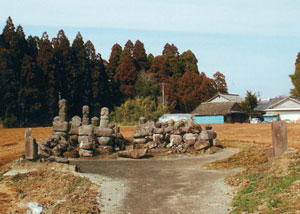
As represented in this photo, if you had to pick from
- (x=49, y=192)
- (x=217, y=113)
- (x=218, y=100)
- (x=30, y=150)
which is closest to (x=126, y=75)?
(x=218, y=100)

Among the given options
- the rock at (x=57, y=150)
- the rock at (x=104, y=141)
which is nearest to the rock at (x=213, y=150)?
the rock at (x=104, y=141)

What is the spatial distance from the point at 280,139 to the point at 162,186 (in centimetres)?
459

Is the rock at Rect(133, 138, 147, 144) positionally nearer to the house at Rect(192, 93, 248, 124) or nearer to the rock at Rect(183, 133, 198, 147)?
the rock at Rect(183, 133, 198, 147)

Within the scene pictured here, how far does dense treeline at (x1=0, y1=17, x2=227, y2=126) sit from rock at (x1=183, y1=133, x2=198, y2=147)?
26648mm

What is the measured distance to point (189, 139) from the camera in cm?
2128

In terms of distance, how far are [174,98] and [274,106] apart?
15.0 m

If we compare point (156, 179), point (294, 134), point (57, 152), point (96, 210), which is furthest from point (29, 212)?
point (294, 134)

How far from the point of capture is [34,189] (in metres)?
11.2

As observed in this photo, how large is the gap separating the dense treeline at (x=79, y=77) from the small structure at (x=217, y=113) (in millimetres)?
5783

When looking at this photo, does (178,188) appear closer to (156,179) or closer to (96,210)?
(156,179)

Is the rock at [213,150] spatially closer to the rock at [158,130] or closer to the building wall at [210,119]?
the rock at [158,130]

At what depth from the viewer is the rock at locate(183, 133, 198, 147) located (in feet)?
69.2

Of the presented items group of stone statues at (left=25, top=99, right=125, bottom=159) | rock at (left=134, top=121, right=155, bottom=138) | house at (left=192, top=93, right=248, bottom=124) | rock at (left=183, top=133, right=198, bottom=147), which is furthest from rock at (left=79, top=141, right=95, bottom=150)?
house at (left=192, top=93, right=248, bottom=124)

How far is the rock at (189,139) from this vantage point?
69.2ft
